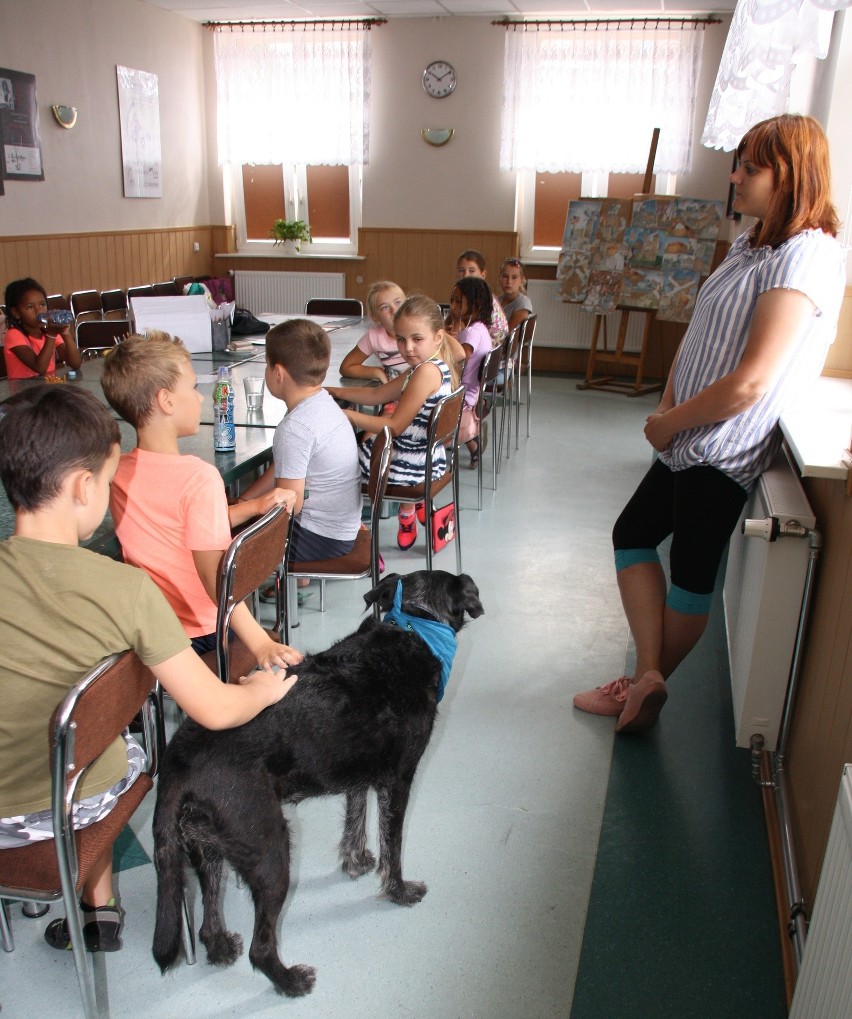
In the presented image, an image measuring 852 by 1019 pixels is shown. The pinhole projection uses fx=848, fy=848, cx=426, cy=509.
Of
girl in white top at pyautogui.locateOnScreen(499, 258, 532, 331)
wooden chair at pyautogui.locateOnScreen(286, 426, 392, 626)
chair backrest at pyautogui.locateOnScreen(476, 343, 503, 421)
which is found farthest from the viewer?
girl in white top at pyautogui.locateOnScreen(499, 258, 532, 331)

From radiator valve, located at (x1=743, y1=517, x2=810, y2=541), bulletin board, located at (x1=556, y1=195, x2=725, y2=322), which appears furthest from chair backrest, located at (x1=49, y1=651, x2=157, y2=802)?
bulletin board, located at (x1=556, y1=195, x2=725, y2=322)

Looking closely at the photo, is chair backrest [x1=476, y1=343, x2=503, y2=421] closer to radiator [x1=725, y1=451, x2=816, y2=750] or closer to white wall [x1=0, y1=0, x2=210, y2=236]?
radiator [x1=725, y1=451, x2=816, y2=750]

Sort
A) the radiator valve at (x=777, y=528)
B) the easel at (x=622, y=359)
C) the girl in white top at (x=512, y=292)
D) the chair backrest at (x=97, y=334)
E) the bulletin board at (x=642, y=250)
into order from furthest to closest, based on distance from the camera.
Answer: the easel at (x=622, y=359) < the bulletin board at (x=642, y=250) < the girl in white top at (x=512, y=292) < the chair backrest at (x=97, y=334) < the radiator valve at (x=777, y=528)

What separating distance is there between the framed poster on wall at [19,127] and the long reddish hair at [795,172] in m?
5.35

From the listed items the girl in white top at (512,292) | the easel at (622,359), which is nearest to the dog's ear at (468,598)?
the girl in white top at (512,292)

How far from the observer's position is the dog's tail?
4.45 ft

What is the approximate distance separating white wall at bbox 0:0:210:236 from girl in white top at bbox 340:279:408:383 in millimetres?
3197

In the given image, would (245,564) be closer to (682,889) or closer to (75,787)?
(75,787)

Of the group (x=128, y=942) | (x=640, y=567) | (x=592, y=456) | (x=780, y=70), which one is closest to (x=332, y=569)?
(x=640, y=567)

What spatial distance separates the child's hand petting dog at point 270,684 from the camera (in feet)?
4.68

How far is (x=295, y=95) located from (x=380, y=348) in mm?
5057

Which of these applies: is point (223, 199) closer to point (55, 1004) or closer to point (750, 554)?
point (750, 554)

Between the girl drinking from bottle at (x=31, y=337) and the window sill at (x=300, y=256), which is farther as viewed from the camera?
the window sill at (x=300, y=256)

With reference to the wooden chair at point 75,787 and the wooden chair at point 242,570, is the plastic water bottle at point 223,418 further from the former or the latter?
the wooden chair at point 75,787
